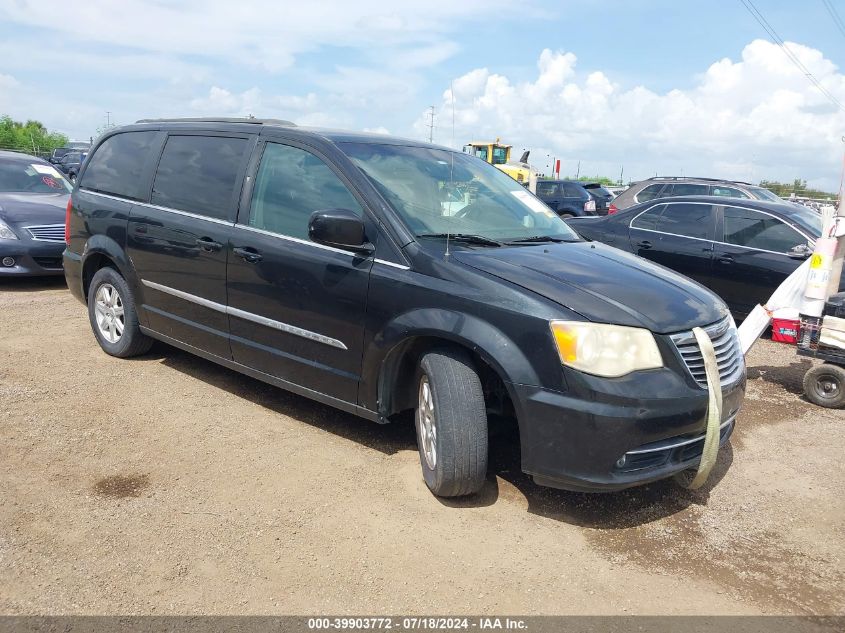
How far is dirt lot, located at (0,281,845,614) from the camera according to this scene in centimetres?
283

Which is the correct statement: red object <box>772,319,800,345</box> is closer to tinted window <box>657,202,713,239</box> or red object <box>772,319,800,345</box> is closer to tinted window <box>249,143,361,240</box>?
tinted window <box>657,202,713,239</box>

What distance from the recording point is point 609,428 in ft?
10.0

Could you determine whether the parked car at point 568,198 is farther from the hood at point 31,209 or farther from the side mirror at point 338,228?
the side mirror at point 338,228

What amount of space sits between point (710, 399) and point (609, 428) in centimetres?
60

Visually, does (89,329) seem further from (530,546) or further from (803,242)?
(803,242)

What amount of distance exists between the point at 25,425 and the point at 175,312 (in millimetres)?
1183

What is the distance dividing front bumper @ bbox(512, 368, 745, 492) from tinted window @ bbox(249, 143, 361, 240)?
1614 millimetres

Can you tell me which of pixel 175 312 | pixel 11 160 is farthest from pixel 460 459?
pixel 11 160

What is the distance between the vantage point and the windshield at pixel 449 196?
3.90 meters

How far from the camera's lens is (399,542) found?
10.5 feet

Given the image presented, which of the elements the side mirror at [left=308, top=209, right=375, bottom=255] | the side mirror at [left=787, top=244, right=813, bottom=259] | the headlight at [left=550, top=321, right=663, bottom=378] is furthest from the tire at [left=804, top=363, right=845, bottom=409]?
the side mirror at [left=308, top=209, right=375, bottom=255]

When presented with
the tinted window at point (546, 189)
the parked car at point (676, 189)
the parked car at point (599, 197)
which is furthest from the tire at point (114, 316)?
the parked car at point (599, 197)

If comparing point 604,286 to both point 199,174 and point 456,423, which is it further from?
point 199,174

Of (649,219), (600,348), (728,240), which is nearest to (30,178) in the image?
(649,219)
